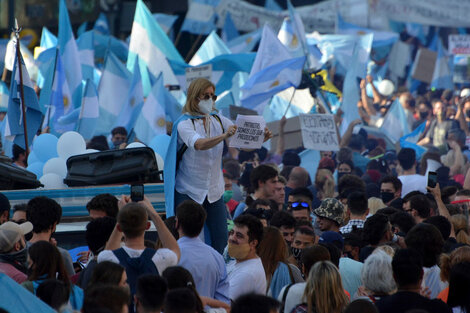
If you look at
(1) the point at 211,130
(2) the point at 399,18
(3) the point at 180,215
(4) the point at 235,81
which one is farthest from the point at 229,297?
(2) the point at 399,18

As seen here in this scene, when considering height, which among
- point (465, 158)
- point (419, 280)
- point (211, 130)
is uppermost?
point (211, 130)

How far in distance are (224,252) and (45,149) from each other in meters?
3.90

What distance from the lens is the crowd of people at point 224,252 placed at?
16.5 ft

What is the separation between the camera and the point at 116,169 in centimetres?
868

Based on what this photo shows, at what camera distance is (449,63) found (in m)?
24.3

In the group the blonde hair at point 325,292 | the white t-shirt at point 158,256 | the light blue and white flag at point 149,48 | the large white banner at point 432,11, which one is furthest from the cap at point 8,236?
the large white banner at point 432,11

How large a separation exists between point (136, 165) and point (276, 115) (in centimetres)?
812

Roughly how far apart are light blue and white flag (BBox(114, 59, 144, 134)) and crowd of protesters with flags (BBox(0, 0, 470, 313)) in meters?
0.02

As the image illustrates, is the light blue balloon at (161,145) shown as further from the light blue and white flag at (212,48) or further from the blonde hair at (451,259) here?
the light blue and white flag at (212,48)

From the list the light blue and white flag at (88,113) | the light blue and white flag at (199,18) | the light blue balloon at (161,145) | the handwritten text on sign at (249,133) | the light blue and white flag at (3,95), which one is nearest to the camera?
the handwritten text on sign at (249,133)

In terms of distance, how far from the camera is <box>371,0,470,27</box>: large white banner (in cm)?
2933

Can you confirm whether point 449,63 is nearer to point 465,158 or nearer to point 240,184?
point 465,158

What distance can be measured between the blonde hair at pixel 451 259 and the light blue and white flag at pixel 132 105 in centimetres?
865

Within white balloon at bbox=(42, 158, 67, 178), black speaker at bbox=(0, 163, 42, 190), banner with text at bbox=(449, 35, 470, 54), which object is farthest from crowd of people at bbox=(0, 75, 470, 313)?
banner with text at bbox=(449, 35, 470, 54)
